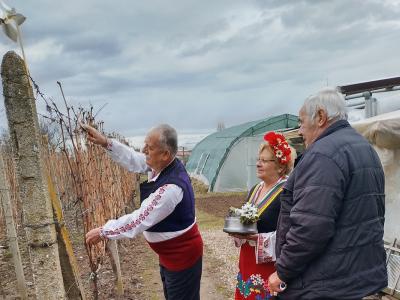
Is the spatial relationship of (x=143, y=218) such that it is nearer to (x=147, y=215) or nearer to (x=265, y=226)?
(x=147, y=215)

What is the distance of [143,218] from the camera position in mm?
2488

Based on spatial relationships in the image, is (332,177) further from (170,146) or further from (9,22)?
(9,22)

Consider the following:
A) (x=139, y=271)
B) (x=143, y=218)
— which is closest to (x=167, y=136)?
(x=143, y=218)

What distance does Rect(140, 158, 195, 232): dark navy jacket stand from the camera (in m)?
2.63

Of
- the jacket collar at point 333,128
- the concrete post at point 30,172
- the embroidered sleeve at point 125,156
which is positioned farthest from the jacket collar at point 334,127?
the embroidered sleeve at point 125,156

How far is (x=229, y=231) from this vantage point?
2.70 meters

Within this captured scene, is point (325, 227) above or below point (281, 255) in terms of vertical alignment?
above

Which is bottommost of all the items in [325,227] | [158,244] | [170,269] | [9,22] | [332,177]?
[170,269]

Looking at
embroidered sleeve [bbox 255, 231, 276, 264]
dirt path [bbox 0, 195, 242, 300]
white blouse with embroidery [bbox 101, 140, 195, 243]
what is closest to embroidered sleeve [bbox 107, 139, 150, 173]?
white blouse with embroidery [bbox 101, 140, 195, 243]

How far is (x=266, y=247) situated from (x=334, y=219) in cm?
85

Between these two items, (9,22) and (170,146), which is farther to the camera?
(170,146)

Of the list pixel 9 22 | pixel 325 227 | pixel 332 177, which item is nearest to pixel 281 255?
pixel 325 227

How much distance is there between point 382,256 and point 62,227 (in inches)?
63.6

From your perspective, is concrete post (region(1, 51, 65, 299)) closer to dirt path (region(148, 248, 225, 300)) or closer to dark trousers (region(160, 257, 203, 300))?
dark trousers (region(160, 257, 203, 300))
